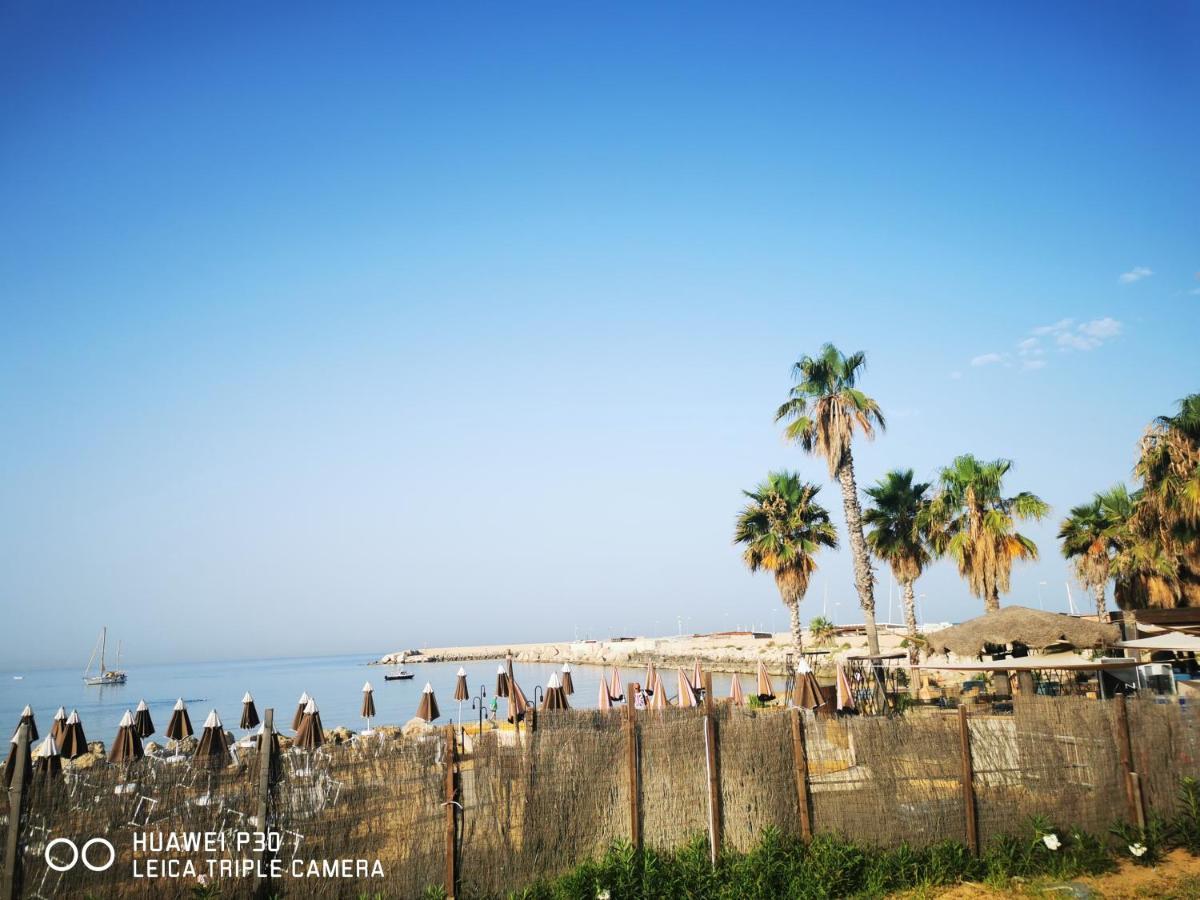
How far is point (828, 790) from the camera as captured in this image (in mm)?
9297

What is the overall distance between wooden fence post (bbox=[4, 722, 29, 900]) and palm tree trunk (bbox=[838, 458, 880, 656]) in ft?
81.3

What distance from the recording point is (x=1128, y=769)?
9.73m

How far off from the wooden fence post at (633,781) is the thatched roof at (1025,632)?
1266 centimetres

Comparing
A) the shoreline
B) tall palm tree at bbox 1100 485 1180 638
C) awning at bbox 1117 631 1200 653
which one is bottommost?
the shoreline

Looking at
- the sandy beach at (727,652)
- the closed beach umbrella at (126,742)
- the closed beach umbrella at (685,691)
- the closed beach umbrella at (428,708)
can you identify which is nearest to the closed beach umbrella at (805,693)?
the closed beach umbrella at (685,691)

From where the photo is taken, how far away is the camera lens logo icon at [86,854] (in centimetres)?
718

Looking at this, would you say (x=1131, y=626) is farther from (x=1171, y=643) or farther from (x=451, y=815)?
(x=451, y=815)

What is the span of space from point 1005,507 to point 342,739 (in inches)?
975

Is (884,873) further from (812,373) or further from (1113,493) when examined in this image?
(1113,493)

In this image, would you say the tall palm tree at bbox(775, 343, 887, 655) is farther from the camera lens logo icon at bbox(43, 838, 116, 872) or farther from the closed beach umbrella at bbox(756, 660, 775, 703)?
the camera lens logo icon at bbox(43, 838, 116, 872)

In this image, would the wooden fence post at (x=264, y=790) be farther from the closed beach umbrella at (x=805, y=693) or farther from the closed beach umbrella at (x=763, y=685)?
the closed beach umbrella at (x=763, y=685)

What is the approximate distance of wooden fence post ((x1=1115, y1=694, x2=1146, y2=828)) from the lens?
9.58 meters

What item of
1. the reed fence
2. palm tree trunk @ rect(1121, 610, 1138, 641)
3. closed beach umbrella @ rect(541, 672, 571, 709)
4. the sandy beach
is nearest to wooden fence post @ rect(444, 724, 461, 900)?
the reed fence

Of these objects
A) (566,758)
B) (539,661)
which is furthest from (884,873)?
(539,661)
